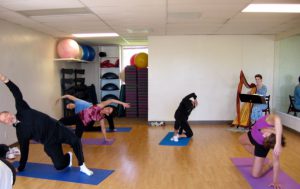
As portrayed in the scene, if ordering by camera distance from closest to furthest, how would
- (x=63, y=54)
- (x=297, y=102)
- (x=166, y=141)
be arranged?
(x=166, y=141) < (x=297, y=102) < (x=63, y=54)

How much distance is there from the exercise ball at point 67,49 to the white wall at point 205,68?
1904mm

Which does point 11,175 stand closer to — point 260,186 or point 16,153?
point 260,186

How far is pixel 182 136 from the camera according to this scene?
18.6 ft

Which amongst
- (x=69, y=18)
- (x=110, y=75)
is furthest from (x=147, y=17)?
(x=110, y=75)

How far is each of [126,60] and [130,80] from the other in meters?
1.28

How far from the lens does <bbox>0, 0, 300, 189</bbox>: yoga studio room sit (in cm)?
344

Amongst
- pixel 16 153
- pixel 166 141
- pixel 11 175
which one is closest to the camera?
pixel 11 175

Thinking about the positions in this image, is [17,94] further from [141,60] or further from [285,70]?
[285,70]

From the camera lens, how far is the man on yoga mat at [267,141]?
2.85m

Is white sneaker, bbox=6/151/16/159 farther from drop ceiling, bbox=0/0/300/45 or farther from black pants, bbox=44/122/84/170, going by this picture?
drop ceiling, bbox=0/0/300/45

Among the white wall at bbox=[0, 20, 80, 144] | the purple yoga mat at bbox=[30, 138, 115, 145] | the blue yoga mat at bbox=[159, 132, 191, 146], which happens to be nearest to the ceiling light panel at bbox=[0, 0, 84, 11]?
the white wall at bbox=[0, 20, 80, 144]

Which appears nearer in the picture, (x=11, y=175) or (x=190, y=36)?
(x=11, y=175)

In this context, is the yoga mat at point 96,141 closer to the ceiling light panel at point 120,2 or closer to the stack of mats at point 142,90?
the ceiling light panel at point 120,2

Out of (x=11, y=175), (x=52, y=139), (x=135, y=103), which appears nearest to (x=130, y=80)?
(x=135, y=103)
